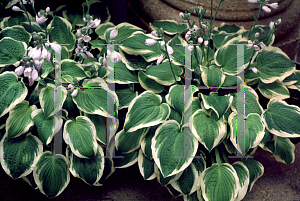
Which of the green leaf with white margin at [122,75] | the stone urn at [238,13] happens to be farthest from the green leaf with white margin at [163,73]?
the stone urn at [238,13]

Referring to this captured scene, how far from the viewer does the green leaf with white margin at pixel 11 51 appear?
4.49 ft

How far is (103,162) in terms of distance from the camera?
4.18 feet

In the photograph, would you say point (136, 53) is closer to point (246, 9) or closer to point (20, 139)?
point (20, 139)

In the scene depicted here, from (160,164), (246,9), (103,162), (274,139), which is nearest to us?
(160,164)

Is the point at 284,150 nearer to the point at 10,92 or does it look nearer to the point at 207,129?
the point at 207,129

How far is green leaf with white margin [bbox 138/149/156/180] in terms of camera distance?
1317mm

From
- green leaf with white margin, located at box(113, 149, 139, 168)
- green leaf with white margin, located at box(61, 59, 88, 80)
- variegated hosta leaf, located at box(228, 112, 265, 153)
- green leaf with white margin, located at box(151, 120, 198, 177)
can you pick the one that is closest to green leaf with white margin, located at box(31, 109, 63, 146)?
green leaf with white margin, located at box(61, 59, 88, 80)

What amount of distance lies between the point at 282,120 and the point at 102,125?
38.6 inches

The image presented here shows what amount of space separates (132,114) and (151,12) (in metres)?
1.29

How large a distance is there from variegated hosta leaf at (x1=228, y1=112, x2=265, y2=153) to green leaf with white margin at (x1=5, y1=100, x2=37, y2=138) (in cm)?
103

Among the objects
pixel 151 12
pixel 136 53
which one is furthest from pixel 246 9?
pixel 136 53

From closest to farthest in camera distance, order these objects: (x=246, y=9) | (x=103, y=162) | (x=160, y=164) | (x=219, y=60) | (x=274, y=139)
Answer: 1. (x=160, y=164)
2. (x=103, y=162)
3. (x=274, y=139)
4. (x=219, y=60)
5. (x=246, y=9)

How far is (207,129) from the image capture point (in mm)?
1207

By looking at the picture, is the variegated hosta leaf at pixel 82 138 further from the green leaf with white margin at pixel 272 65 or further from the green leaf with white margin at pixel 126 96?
the green leaf with white margin at pixel 272 65
